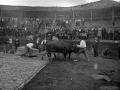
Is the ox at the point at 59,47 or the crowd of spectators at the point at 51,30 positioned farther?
the crowd of spectators at the point at 51,30

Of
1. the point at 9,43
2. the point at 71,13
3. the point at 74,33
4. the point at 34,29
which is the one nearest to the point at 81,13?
the point at 71,13

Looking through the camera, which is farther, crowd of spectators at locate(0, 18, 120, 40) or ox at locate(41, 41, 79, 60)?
crowd of spectators at locate(0, 18, 120, 40)

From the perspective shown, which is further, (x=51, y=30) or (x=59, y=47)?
Result: (x=51, y=30)

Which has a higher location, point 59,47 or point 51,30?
point 51,30

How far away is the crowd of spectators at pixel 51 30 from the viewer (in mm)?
21109

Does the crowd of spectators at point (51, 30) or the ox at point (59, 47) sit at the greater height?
the crowd of spectators at point (51, 30)

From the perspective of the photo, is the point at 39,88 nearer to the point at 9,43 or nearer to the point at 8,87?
the point at 8,87

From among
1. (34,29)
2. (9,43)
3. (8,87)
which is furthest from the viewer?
(34,29)

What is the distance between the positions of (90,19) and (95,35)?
6803 mm

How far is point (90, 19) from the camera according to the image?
27719 mm

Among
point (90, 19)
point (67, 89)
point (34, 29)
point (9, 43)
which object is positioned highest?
point (90, 19)

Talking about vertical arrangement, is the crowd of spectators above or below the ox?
above

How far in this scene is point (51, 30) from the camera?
24531mm

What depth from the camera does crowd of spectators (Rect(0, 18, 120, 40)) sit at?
21109mm
